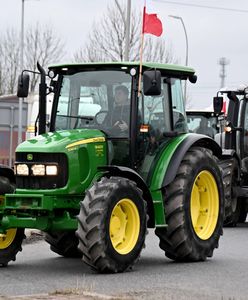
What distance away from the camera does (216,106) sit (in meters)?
18.5

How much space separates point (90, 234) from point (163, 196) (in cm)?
165

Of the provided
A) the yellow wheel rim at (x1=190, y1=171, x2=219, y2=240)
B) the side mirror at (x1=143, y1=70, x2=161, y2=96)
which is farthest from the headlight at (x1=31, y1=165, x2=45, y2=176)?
the yellow wheel rim at (x1=190, y1=171, x2=219, y2=240)

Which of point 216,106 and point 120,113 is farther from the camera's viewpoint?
point 216,106

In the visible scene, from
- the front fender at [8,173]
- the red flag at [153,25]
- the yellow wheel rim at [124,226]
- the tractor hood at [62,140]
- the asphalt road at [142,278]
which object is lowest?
the asphalt road at [142,278]

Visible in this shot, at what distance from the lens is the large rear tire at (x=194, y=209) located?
12445 mm

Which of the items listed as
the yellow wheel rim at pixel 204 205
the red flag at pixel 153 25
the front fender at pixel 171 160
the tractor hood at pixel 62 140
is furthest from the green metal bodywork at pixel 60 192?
the red flag at pixel 153 25

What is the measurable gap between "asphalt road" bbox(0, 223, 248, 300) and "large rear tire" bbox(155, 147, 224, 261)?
24cm

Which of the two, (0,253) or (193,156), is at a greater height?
(193,156)

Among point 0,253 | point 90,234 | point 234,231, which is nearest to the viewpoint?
point 90,234

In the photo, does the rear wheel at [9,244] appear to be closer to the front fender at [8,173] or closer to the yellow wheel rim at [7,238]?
the yellow wheel rim at [7,238]

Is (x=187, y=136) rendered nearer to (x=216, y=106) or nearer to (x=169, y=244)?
(x=169, y=244)

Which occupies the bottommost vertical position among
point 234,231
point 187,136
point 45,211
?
point 234,231

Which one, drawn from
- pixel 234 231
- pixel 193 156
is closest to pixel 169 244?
pixel 193 156

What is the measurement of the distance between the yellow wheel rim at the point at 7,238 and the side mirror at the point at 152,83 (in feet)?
8.18
